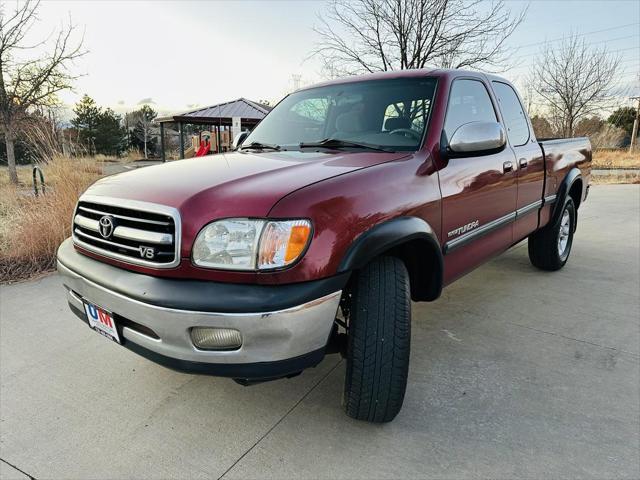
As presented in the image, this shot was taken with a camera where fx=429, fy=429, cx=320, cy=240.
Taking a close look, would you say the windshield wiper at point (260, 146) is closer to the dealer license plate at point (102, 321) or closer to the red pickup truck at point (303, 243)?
the red pickup truck at point (303, 243)

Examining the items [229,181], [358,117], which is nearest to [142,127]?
[358,117]

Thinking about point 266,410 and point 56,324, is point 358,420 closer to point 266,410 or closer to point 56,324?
point 266,410

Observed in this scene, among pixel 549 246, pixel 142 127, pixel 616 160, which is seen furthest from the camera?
pixel 142 127

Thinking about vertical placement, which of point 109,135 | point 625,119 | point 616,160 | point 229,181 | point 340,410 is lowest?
point 340,410

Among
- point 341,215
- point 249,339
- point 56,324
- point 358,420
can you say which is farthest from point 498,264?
point 56,324

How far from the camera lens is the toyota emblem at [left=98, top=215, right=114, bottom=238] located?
6.41 feet

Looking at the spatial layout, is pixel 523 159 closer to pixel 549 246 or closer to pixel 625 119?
pixel 549 246

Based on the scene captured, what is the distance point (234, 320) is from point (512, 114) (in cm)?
310

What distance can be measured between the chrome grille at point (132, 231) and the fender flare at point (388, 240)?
2.31 feet

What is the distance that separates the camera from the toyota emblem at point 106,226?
1.95m

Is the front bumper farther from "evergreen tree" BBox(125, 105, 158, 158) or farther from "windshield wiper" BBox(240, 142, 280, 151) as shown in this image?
"evergreen tree" BBox(125, 105, 158, 158)

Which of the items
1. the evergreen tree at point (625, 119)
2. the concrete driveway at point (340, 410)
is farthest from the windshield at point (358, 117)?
the evergreen tree at point (625, 119)

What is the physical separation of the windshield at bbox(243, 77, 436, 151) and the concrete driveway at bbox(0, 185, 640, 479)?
1397 millimetres

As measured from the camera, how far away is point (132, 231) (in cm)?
186
